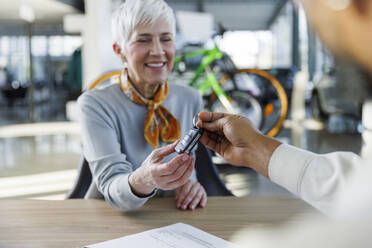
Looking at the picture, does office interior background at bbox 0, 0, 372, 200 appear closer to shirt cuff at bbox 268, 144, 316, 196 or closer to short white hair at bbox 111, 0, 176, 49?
shirt cuff at bbox 268, 144, 316, 196

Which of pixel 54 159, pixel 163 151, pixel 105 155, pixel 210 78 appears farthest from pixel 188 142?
pixel 54 159

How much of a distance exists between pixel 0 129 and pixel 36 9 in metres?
3.95

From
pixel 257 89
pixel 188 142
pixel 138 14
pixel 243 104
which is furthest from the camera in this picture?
pixel 257 89

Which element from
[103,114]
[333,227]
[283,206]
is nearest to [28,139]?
[103,114]

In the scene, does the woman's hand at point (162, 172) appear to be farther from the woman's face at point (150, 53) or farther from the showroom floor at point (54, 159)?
the showroom floor at point (54, 159)

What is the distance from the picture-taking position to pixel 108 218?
35.9 inches

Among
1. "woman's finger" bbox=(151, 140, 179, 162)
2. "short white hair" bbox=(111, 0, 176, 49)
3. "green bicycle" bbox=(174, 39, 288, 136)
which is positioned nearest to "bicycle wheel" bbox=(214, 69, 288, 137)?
"green bicycle" bbox=(174, 39, 288, 136)

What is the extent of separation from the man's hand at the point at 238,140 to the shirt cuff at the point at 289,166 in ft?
0.09

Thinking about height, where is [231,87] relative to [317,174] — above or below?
below

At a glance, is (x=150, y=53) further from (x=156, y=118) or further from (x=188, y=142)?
(x=188, y=142)

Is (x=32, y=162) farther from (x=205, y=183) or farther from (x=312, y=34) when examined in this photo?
(x=312, y=34)

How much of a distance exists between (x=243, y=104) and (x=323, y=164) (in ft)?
11.2

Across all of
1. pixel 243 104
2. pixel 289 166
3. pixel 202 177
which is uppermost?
pixel 289 166

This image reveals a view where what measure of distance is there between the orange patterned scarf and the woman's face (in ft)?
0.15
